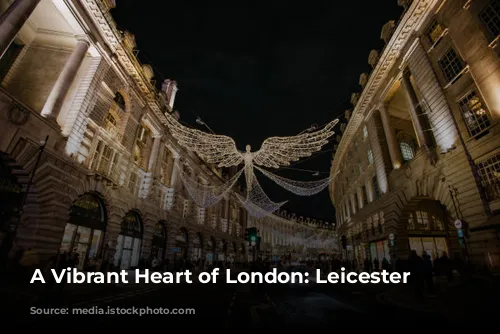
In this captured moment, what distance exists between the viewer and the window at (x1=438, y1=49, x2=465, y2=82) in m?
16.1

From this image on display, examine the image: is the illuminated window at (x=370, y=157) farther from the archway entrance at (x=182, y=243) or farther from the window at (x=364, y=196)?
the archway entrance at (x=182, y=243)

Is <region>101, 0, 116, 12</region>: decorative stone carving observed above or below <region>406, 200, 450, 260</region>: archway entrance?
above

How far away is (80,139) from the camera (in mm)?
18344

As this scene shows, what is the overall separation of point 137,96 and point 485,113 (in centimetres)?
2690

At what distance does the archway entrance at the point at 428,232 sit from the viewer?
24.0 metres

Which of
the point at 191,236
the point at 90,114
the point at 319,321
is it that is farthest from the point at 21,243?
the point at 191,236

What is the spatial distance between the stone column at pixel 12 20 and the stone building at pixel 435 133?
24011mm

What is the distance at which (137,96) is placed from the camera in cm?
2594

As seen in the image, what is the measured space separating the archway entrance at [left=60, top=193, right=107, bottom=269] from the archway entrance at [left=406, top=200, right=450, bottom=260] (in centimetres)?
2638

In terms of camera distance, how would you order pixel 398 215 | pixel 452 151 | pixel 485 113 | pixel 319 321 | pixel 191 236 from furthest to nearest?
pixel 191 236 < pixel 398 215 < pixel 452 151 < pixel 485 113 < pixel 319 321

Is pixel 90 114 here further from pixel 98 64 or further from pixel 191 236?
pixel 191 236

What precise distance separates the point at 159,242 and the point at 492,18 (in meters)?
31.9

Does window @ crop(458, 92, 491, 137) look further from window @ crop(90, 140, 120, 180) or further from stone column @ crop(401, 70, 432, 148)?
window @ crop(90, 140, 120, 180)

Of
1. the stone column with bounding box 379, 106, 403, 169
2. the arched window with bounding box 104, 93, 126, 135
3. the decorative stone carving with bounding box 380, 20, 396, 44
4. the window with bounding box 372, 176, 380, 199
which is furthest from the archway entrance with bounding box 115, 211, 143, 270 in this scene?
the decorative stone carving with bounding box 380, 20, 396, 44
